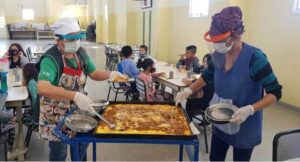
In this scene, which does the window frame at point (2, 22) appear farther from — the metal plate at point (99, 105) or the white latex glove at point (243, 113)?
the white latex glove at point (243, 113)

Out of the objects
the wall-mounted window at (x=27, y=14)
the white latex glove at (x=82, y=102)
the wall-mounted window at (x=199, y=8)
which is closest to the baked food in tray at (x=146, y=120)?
the white latex glove at (x=82, y=102)

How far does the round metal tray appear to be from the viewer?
1489 mm

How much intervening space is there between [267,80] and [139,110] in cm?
84

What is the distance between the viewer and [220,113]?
1.56 meters

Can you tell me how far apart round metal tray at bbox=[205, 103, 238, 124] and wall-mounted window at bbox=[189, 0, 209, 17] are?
17.1 ft

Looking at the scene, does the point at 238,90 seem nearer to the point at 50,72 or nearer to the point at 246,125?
the point at 246,125

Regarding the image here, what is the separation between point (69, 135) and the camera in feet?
5.00

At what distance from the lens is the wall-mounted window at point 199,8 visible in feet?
21.4

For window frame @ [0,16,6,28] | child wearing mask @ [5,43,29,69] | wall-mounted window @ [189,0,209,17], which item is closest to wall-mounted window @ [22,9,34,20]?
window frame @ [0,16,6,28]

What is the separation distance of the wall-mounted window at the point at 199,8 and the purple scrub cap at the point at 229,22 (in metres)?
5.18

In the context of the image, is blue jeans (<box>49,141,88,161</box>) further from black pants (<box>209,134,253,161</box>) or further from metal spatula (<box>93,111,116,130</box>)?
black pants (<box>209,134,253,161</box>)

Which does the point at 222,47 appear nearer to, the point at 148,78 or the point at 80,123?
the point at 80,123

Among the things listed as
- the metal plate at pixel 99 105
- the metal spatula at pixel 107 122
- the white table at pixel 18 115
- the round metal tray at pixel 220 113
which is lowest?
the white table at pixel 18 115

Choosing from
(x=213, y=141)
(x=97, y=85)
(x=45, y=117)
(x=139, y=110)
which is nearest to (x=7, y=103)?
(x=45, y=117)
